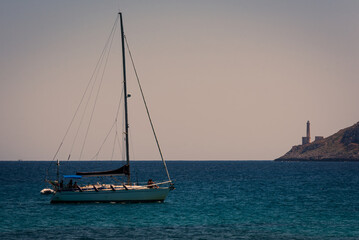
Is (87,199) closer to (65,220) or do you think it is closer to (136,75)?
(65,220)

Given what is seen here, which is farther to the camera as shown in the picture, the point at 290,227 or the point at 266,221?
the point at 266,221

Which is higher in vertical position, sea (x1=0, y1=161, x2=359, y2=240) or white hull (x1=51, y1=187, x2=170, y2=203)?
white hull (x1=51, y1=187, x2=170, y2=203)

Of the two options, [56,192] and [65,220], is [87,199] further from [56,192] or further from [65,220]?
[65,220]

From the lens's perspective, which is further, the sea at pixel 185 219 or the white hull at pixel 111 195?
the white hull at pixel 111 195

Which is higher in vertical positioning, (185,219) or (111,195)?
(111,195)

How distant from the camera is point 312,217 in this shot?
46562 mm

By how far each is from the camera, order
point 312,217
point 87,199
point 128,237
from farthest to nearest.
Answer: point 87,199
point 312,217
point 128,237

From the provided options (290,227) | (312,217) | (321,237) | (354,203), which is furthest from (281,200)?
(321,237)

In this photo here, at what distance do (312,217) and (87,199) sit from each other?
77.2ft

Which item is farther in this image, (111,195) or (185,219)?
(111,195)

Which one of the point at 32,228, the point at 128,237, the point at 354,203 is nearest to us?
the point at 128,237

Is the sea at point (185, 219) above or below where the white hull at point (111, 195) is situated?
below

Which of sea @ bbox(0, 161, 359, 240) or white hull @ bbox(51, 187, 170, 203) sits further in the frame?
white hull @ bbox(51, 187, 170, 203)

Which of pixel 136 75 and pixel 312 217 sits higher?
pixel 136 75
